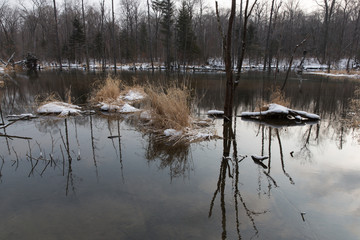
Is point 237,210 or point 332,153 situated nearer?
point 237,210

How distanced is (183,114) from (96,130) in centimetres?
228

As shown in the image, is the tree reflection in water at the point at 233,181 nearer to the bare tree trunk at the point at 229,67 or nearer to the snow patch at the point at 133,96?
the bare tree trunk at the point at 229,67

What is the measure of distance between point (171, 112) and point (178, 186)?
2387mm

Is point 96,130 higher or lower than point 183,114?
lower

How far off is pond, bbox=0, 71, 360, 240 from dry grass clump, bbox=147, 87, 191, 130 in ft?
2.03

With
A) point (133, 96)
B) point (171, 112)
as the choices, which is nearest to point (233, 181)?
point (171, 112)

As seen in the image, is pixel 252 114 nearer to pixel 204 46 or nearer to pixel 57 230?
pixel 57 230

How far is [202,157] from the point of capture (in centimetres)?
456

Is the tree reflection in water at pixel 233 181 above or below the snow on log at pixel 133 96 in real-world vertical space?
below

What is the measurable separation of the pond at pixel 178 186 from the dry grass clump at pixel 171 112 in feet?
2.03

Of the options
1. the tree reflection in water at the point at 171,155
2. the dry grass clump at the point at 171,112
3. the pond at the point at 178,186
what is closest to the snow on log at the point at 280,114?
the pond at the point at 178,186

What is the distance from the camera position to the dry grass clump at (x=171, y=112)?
560cm

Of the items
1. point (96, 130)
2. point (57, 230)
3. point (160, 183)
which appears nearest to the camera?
point (57, 230)

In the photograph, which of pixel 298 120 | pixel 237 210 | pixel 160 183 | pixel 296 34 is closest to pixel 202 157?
pixel 160 183
